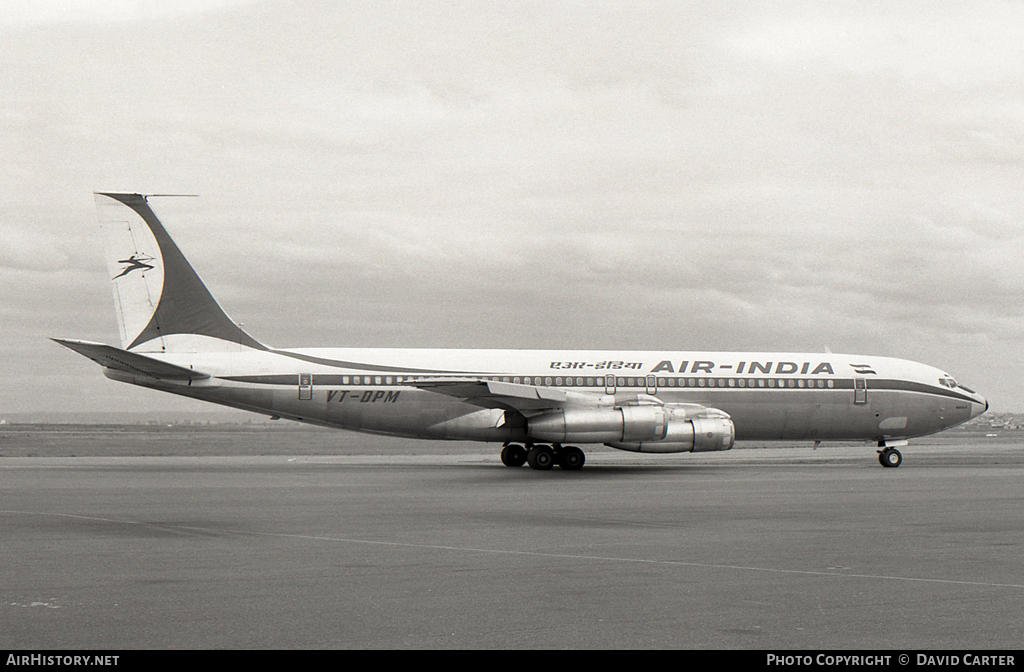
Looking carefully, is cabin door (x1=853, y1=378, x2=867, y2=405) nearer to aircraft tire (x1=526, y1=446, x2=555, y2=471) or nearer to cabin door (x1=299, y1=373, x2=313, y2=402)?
aircraft tire (x1=526, y1=446, x2=555, y2=471)

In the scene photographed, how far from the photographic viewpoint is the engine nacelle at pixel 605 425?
29.6m

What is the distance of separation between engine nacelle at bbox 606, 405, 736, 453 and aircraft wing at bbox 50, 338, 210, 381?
1291cm

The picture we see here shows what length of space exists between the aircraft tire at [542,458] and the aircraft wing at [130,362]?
33.7 feet

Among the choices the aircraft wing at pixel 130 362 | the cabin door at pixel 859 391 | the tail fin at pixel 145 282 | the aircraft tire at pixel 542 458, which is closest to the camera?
the aircraft wing at pixel 130 362

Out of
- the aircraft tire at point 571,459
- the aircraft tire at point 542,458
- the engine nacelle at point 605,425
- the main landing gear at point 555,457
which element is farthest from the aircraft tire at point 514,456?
the engine nacelle at point 605,425

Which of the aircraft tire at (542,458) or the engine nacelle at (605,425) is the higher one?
the engine nacelle at (605,425)

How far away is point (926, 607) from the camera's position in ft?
28.7

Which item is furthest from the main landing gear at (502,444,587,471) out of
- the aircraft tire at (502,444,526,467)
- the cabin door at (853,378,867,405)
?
the cabin door at (853,378,867,405)

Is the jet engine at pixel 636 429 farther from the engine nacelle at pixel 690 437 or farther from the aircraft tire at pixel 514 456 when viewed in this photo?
the aircraft tire at pixel 514 456

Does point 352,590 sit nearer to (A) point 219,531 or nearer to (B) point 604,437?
(A) point 219,531

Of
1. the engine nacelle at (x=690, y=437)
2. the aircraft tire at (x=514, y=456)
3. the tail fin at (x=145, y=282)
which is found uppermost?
the tail fin at (x=145, y=282)

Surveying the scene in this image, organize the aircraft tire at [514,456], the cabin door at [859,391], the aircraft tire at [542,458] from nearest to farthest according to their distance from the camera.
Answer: the aircraft tire at [542,458] → the aircraft tire at [514,456] → the cabin door at [859,391]

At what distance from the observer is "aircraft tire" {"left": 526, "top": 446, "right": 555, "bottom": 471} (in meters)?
31.1
